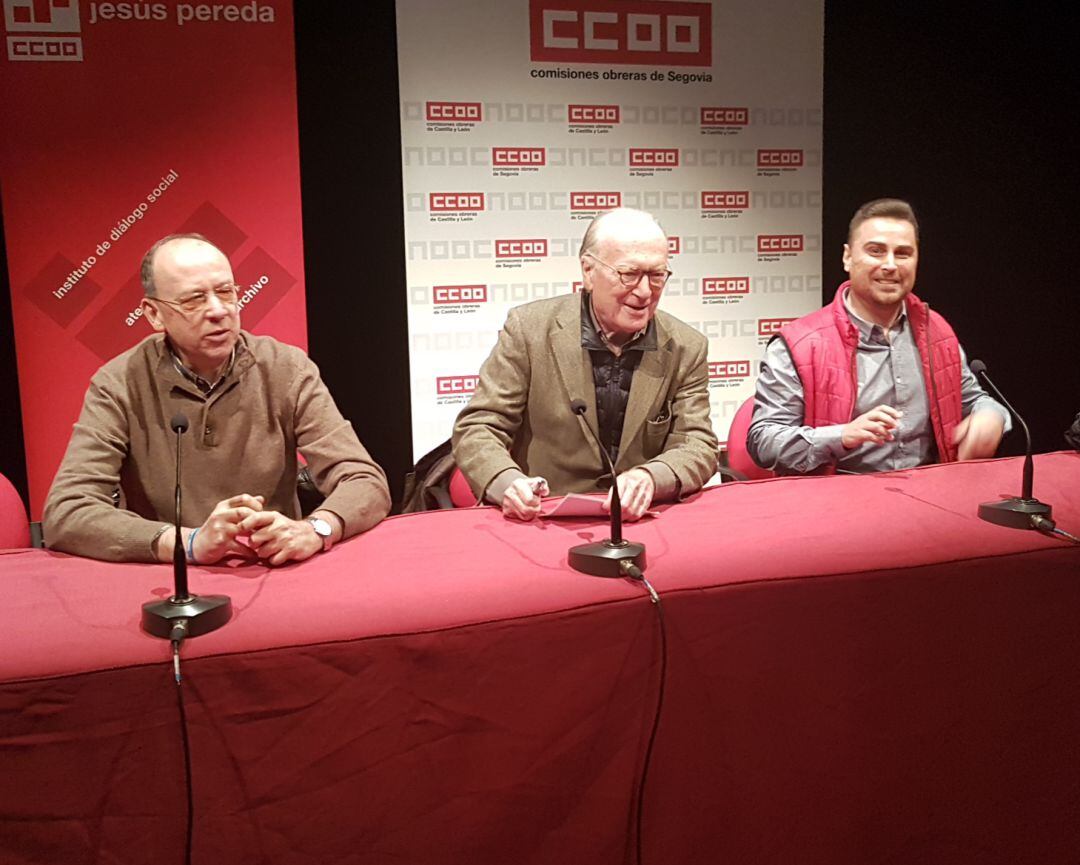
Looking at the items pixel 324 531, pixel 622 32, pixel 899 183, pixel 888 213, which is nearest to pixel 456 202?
pixel 622 32

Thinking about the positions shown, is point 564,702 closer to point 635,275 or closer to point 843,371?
point 635,275

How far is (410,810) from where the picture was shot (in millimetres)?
1214

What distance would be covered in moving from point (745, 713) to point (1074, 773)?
0.63m

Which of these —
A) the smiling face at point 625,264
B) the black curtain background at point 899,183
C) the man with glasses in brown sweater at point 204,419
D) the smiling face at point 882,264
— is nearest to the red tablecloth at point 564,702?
the man with glasses in brown sweater at point 204,419

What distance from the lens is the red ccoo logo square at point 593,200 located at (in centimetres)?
377

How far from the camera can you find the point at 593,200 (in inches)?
149

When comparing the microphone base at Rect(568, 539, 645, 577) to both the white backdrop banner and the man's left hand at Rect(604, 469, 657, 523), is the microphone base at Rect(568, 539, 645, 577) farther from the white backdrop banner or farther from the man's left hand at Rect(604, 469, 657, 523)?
the white backdrop banner

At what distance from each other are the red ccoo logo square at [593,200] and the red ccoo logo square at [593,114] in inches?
11.3

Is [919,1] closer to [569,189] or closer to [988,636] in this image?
[569,189]

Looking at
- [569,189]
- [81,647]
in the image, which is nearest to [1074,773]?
[81,647]

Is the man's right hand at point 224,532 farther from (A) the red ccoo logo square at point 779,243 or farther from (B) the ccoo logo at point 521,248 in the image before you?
(A) the red ccoo logo square at point 779,243

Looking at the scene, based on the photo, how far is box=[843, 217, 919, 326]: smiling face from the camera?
2.46 metres

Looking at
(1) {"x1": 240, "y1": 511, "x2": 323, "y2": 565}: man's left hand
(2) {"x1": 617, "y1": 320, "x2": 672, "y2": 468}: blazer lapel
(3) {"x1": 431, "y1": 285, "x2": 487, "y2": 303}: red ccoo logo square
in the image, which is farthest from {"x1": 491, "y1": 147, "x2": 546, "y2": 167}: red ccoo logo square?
(1) {"x1": 240, "y1": 511, "x2": 323, "y2": 565}: man's left hand

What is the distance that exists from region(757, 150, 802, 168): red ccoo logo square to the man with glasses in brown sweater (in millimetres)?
2569
